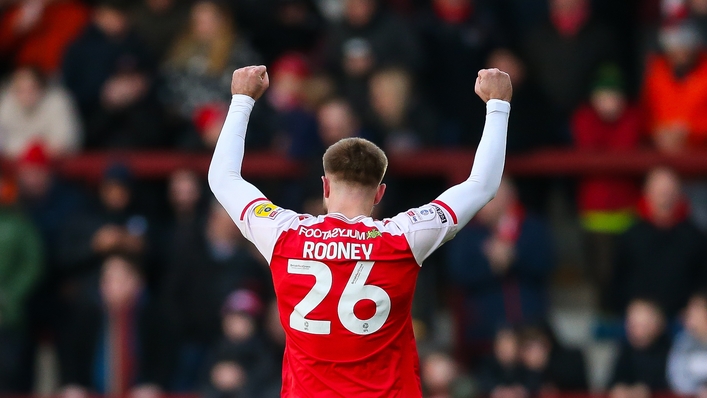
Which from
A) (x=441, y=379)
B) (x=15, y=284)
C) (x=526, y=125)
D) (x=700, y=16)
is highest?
(x=700, y=16)

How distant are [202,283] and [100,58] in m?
2.56

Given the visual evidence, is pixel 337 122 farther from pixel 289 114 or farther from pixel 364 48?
pixel 364 48

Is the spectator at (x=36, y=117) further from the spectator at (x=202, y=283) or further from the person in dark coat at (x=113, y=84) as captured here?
the spectator at (x=202, y=283)

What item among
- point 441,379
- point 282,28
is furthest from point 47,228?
point 441,379

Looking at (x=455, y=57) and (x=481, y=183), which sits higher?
(x=481, y=183)

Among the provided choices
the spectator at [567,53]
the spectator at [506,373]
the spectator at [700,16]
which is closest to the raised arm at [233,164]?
the spectator at [506,373]

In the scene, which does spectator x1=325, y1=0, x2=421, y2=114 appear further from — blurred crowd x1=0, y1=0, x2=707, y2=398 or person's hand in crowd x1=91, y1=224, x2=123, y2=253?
person's hand in crowd x1=91, y1=224, x2=123, y2=253

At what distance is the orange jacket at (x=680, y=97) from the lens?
35.4 feet

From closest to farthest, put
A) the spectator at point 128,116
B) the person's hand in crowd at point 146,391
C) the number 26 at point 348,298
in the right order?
the number 26 at point 348,298 → the person's hand in crowd at point 146,391 → the spectator at point 128,116

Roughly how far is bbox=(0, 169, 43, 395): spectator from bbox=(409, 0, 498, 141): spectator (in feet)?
12.2

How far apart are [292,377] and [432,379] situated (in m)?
4.87

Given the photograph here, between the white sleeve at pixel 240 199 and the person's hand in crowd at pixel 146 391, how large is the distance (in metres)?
5.76

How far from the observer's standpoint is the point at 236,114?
5.32 m

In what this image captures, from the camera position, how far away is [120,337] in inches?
429
